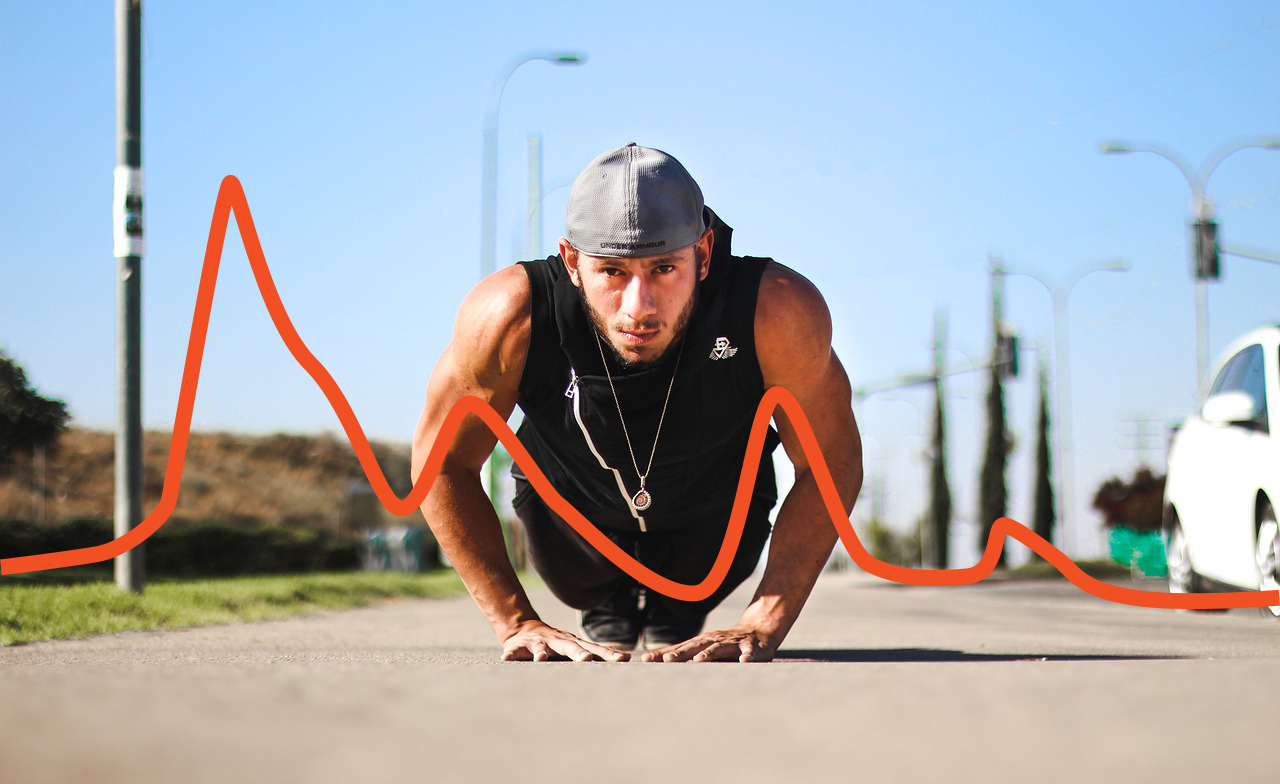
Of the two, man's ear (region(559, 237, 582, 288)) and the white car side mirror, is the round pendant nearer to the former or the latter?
man's ear (region(559, 237, 582, 288))

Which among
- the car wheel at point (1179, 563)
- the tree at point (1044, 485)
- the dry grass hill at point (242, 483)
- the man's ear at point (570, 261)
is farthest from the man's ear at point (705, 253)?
the tree at point (1044, 485)

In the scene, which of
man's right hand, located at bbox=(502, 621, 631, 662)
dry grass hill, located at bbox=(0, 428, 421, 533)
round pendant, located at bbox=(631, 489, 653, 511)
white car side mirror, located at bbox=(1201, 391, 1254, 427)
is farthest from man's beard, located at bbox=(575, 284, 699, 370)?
dry grass hill, located at bbox=(0, 428, 421, 533)

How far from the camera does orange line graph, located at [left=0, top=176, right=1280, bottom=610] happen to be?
438 centimetres

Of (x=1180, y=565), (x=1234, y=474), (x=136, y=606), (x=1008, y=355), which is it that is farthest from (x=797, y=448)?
(x=1008, y=355)

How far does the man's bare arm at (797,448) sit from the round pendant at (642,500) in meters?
0.45

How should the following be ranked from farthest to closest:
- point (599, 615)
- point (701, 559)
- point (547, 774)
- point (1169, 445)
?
1. point (1169, 445)
2. point (599, 615)
3. point (701, 559)
4. point (547, 774)

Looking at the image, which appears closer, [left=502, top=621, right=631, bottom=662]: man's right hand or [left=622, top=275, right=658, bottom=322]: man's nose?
[left=502, top=621, right=631, bottom=662]: man's right hand

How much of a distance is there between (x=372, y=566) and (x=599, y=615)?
789 inches

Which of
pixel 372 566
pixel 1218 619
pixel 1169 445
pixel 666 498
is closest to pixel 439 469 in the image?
pixel 666 498

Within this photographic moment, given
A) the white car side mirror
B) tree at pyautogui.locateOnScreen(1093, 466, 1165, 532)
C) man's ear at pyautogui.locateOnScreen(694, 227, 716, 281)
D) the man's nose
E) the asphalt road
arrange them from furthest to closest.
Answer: tree at pyautogui.locateOnScreen(1093, 466, 1165, 532)
the white car side mirror
man's ear at pyautogui.locateOnScreen(694, 227, 716, 281)
the man's nose
the asphalt road

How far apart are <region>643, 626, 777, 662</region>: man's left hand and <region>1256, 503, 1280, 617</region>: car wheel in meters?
4.58

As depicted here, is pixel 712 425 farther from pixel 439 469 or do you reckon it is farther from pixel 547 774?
pixel 547 774

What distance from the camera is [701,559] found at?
16.5 feet

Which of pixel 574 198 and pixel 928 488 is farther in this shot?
→ pixel 928 488
